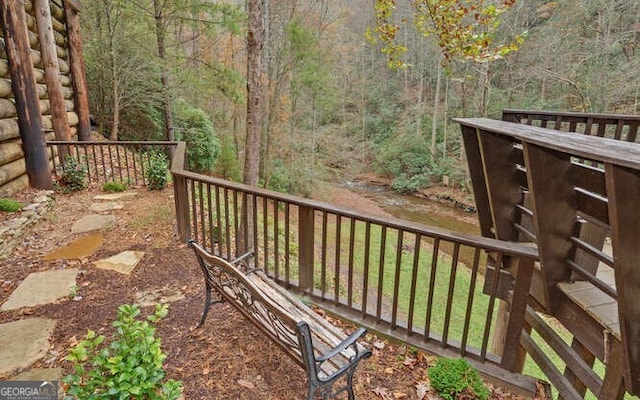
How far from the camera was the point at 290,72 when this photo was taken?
422 inches

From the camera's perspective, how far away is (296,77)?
430 inches

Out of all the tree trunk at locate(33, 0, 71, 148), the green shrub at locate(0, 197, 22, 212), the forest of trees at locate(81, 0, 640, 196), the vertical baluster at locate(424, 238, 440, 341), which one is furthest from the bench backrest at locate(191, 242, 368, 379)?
the tree trunk at locate(33, 0, 71, 148)

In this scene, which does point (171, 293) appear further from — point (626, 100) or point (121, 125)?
point (626, 100)

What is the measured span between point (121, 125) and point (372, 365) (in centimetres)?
1009

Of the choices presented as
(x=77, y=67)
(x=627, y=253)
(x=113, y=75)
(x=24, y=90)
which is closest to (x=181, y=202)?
(x=24, y=90)

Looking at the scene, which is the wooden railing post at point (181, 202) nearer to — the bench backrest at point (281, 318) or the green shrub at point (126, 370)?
the bench backrest at point (281, 318)

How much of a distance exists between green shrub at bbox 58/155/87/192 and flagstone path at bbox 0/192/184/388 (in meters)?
1.28

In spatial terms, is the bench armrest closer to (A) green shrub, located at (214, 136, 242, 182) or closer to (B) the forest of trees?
(B) the forest of trees

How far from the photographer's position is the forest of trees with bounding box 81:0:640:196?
27.2 ft

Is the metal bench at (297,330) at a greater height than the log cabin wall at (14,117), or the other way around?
the log cabin wall at (14,117)

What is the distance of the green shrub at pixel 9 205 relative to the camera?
4094 mm

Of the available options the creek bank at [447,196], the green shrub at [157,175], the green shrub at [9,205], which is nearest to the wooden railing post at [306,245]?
the green shrub at [9,205]

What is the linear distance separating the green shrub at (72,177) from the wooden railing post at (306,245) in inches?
185

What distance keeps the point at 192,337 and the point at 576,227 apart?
259 centimetres
